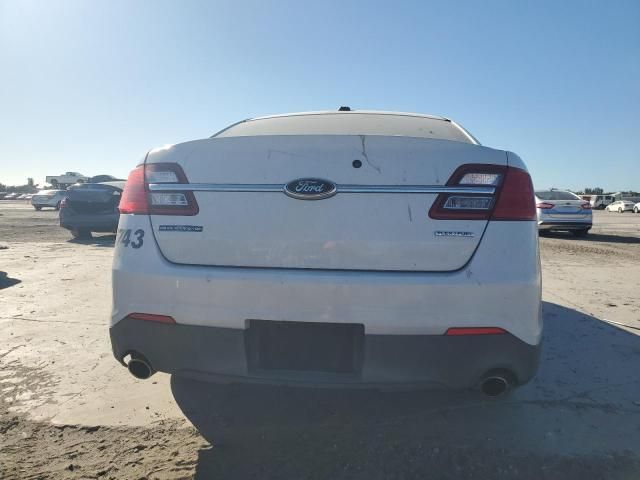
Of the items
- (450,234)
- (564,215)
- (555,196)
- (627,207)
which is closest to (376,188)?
(450,234)

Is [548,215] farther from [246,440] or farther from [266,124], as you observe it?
[246,440]

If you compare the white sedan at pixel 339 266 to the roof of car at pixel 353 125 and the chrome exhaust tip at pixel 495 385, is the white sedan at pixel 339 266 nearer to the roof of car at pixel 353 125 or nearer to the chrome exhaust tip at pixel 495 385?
the chrome exhaust tip at pixel 495 385

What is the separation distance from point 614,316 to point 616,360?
1.34m

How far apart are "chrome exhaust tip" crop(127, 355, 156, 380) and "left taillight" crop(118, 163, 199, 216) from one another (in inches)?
26.3

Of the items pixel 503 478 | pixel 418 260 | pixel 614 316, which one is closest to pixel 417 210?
pixel 418 260

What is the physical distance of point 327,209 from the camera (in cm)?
187

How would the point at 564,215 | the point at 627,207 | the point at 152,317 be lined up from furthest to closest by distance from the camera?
the point at 627,207 → the point at 564,215 → the point at 152,317

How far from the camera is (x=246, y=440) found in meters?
2.16

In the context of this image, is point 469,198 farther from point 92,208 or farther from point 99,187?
point 99,187

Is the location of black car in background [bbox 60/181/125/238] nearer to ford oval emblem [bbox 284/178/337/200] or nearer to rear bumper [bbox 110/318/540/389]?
rear bumper [bbox 110/318/540/389]

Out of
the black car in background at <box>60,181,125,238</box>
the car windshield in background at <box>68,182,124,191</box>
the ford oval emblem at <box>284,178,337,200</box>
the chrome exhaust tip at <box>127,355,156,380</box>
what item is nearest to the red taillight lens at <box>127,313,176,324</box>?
the chrome exhaust tip at <box>127,355,156,380</box>

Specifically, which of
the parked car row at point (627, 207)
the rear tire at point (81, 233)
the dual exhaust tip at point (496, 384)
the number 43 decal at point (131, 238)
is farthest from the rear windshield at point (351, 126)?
the parked car row at point (627, 207)

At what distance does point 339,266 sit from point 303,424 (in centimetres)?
96

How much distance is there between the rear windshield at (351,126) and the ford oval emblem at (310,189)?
75 centimetres
